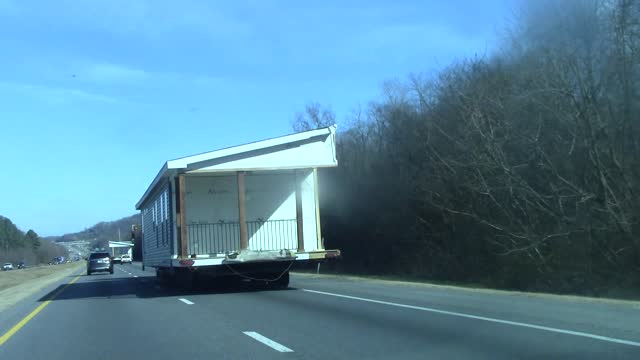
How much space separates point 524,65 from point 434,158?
973cm

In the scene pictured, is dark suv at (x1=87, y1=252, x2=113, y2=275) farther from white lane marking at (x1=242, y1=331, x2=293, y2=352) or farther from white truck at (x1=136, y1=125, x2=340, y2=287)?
white lane marking at (x1=242, y1=331, x2=293, y2=352)

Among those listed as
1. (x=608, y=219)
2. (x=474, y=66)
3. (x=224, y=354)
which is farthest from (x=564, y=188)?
(x=224, y=354)

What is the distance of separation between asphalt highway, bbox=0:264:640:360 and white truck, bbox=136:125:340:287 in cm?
172

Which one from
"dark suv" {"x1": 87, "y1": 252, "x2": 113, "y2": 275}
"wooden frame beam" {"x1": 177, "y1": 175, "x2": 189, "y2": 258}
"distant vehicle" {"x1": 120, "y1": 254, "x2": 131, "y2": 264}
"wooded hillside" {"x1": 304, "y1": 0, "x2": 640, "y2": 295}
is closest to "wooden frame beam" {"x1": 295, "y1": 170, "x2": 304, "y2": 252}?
"wooden frame beam" {"x1": 177, "y1": 175, "x2": 189, "y2": 258}

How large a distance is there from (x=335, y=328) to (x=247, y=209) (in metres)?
11.2

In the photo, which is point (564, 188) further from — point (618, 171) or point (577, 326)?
point (577, 326)

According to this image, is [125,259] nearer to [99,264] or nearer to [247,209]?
[99,264]

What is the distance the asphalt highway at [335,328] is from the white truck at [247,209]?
1.72 m

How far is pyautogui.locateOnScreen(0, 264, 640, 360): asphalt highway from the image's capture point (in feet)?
30.3

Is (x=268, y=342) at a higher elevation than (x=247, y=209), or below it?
below

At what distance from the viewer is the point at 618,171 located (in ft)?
70.9

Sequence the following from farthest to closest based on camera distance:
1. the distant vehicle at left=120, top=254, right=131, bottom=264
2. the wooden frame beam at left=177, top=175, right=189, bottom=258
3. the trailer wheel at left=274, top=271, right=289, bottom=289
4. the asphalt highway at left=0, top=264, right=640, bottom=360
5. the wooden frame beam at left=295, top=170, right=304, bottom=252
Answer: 1. the distant vehicle at left=120, top=254, right=131, bottom=264
2. the trailer wheel at left=274, top=271, right=289, bottom=289
3. the wooden frame beam at left=295, top=170, right=304, bottom=252
4. the wooden frame beam at left=177, top=175, right=189, bottom=258
5. the asphalt highway at left=0, top=264, right=640, bottom=360

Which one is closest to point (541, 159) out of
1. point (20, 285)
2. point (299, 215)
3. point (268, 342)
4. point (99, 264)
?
point (299, 215)

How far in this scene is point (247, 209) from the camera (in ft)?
73.5
